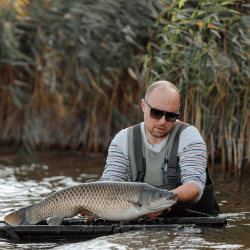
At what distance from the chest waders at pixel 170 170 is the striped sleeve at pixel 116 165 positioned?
0.21 feet

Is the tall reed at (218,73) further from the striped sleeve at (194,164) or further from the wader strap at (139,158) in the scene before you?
the striped sleeve at (194,164)

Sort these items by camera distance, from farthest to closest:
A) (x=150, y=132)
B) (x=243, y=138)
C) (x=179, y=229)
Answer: (x=243, y=138) → (x=150, y=132) → (x=179, y=229)

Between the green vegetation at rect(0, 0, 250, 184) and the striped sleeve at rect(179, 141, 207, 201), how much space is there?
1588 mm

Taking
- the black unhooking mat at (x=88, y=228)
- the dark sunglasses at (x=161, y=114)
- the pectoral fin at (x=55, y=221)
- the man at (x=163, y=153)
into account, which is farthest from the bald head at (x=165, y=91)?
the pectoral fin at (x=55, y=221)

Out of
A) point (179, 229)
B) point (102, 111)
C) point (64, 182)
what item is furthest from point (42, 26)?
point (179, 229)

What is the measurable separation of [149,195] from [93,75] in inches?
202

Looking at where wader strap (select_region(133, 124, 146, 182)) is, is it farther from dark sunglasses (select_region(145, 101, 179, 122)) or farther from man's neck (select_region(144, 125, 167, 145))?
dark sunglasses (select_region(145, 101, 179, 122))

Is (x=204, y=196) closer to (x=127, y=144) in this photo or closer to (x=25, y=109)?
(x=127, y=144)

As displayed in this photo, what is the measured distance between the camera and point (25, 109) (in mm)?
9031

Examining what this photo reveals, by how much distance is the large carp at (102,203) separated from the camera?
3.16 meters

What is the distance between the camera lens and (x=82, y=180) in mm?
6180

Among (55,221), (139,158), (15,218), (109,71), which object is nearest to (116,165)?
(139,158)

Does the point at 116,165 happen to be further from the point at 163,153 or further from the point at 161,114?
the point at 161,114

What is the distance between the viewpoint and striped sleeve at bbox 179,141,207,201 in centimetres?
342
